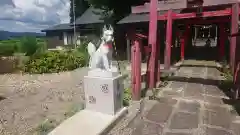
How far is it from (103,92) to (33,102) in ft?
9.45

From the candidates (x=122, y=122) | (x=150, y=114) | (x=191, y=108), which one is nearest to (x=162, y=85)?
(x=191, y=108)

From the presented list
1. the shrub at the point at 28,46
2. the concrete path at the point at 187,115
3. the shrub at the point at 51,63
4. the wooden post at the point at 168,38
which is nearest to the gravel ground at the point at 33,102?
the shrub at the point at 51,63

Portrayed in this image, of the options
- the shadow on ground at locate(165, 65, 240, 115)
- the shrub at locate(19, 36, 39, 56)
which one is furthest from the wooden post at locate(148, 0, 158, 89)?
the shrub at locate(19, 36, 39, 56)

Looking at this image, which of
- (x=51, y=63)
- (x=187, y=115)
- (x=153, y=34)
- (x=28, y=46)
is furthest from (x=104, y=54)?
(x=28, y=46)

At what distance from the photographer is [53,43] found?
22859 millimetres

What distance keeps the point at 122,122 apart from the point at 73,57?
832 centimetres

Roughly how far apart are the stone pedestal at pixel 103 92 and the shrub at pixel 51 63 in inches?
280

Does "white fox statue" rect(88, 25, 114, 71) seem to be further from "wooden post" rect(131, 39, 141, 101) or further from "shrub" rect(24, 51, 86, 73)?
"shrub" rect(24, 51, 86, 73)

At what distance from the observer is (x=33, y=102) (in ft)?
18.4

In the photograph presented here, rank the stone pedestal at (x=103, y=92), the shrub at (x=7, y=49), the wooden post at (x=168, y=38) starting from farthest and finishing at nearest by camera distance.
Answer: the shrub at (x=7, y=49)
the wooden post at (x=168, y=38)
the stone pedestal at (x=103, y=92)

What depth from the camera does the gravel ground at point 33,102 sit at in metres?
4.11

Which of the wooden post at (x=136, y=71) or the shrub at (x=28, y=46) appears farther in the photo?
the shrub at (x=28, y=46)

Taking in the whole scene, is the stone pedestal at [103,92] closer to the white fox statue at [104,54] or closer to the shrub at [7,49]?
the white fox statue at [104,54]

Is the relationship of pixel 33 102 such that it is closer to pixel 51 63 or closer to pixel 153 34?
pixel 153 34
